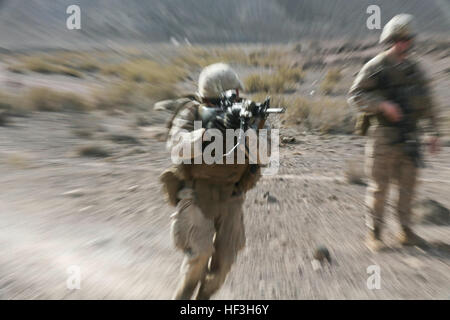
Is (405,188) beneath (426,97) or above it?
beneath

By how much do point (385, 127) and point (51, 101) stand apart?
36.7 ft

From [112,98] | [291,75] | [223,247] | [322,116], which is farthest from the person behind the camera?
Answer: [291,75]

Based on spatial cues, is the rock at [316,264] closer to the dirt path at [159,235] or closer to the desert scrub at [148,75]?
the dirt path at [159,235]

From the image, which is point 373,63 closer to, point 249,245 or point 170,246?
point 249,245

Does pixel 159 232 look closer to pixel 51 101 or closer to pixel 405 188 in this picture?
pixel 405 188

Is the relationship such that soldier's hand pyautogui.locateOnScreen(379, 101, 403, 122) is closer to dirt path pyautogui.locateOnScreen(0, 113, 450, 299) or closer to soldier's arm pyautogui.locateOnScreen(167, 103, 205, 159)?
dirt path pyautogui.locateOnScreen(0, 113, 450, 299)

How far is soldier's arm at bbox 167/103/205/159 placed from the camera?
1.97m

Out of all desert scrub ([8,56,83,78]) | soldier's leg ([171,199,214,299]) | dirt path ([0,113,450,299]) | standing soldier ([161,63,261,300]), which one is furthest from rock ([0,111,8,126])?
desert scrub ([8,56,83,78])

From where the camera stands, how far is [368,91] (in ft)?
9.63

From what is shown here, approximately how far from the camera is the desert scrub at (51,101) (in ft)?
36.3

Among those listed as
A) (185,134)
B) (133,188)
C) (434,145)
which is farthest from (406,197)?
(133,188)

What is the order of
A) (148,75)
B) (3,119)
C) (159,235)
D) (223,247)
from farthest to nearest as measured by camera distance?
(148,75) < (3,119) < (159,235) < (223,247)

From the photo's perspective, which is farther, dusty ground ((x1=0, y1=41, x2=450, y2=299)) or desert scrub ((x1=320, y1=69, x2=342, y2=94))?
desert scrub ((x1=320, y1=69, x2=342, y2=94))

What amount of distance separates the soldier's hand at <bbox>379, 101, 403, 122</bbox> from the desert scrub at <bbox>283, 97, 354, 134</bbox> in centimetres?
668
